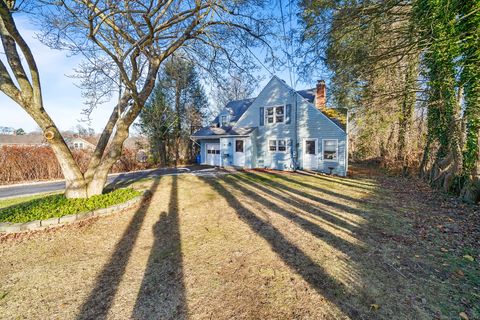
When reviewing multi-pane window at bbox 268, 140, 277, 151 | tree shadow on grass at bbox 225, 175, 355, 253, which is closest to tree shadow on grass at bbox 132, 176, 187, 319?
tree shadow on grass at bbox 225, 175, 355, 253

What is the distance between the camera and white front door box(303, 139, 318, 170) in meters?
13.8

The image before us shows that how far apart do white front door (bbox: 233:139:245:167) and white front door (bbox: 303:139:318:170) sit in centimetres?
442

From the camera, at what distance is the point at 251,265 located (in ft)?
10.8

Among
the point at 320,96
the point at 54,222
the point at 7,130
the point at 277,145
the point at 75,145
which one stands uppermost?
the point at 7,130

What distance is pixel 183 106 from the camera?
19.9 meters

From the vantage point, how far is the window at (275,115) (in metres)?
15.1

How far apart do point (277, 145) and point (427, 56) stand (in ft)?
30.8

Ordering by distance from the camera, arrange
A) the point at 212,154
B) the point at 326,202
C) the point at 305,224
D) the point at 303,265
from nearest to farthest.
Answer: the point at 303,265 → the point at 305,224 → the point at 326,202 → the point at 212,154

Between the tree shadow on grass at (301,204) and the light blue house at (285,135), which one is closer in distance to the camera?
→ the tree shadow on grass at (301,204)

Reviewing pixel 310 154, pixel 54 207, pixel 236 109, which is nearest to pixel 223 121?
pixel 236 109

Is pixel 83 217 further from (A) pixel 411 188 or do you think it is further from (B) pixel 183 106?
(B) pixel 183 106

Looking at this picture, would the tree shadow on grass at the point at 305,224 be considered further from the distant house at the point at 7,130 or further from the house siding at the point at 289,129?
the distant house at the point at 7,130

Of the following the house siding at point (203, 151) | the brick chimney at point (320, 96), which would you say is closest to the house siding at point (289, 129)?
the brick chimney at point (320, 96)

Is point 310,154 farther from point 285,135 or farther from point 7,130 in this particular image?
point 7,130
